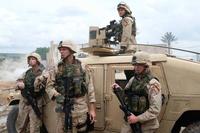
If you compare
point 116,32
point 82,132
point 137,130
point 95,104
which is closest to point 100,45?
point 116,32

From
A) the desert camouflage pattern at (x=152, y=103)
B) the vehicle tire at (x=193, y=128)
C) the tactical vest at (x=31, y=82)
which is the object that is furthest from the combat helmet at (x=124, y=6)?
the vehicle tire at (x=193, y=128)

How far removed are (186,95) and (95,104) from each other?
4.62 feet

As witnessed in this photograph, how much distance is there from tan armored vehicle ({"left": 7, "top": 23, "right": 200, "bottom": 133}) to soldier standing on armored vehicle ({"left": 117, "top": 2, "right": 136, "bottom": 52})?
1.73 feet

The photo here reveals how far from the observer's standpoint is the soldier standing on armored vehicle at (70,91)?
603cm

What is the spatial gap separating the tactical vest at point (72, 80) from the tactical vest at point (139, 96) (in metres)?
0.83

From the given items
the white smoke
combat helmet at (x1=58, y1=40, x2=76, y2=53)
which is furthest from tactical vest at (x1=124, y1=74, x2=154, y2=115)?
the white smoke

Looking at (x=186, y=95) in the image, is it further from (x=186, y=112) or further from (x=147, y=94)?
(x=147, y=94)

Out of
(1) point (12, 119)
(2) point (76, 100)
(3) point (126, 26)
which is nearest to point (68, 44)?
(2) point (76, 100)

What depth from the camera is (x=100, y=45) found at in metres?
7.02

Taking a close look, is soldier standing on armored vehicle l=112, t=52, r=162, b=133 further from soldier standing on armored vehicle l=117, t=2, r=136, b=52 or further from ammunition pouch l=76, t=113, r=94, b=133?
soldier standing on armored vehicle l=117, t=2, r=136, b=52

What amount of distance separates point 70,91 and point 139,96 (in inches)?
41.5

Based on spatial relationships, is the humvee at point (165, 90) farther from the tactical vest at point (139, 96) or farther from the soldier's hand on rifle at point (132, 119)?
the soldier's hand on rifle at point (132, 119)

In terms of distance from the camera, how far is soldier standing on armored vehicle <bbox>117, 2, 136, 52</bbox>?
7238 millimetres

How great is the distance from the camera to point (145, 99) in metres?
5.50
